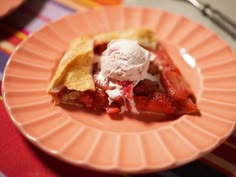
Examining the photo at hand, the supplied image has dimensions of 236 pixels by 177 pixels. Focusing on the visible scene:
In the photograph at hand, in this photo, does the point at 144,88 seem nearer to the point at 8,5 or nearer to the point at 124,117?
the point at 124,117

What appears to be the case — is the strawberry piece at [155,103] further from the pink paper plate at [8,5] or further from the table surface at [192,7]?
the pink paper plate at [8,5]

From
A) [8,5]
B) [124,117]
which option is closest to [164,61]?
[124,117]

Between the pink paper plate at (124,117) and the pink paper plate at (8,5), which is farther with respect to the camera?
the pink paper plate at (8,5)

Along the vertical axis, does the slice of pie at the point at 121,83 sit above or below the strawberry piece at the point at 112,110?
above

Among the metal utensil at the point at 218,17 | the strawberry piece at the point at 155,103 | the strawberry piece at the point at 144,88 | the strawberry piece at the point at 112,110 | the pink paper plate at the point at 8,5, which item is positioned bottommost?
the strawberry piece at the point at 112,110

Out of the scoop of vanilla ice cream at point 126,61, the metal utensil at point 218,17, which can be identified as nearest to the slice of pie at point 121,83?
the scoop of vanilla ice cream at point 126,61

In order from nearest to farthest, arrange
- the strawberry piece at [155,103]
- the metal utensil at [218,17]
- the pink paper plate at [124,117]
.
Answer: the pink paper plate at [124,117] → the strawberry piece at [155,103] → the metal utensil at [218,17]

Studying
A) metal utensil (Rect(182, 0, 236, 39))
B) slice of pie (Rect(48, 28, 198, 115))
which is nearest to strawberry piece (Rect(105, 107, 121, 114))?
slice of pie (Rect(48, 28, 198, 115))
